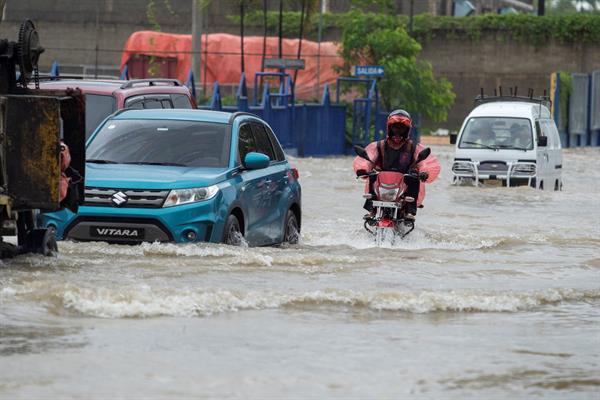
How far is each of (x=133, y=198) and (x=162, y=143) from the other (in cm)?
140

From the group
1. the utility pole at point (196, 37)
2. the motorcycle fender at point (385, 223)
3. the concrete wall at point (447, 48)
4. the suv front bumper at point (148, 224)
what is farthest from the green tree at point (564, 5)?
the suv front bumper at point (148, 224)

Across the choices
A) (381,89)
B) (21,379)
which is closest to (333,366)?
(21,379)

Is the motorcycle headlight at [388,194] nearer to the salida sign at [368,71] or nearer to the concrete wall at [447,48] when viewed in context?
the salida sign at [368,71]

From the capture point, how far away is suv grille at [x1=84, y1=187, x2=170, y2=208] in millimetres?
13664

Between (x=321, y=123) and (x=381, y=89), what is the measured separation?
547 centimetres

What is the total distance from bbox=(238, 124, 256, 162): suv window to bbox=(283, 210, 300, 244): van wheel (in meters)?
0.98

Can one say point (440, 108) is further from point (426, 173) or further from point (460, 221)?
point (426, 173)

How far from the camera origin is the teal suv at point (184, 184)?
13.7m

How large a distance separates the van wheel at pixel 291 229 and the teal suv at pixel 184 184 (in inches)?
0.4

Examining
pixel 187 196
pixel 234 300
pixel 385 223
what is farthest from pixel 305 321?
pixel 385 223

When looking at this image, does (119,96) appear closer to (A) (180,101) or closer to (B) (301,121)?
(A) (180,101)

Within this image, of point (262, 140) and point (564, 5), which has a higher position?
point (564, 5)

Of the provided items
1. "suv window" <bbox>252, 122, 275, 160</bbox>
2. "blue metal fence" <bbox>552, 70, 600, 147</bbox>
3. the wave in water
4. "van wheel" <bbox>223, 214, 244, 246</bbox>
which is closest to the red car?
"suv window" <bbox>252, 122, 275, 160</bbox>

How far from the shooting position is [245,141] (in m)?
15.4
